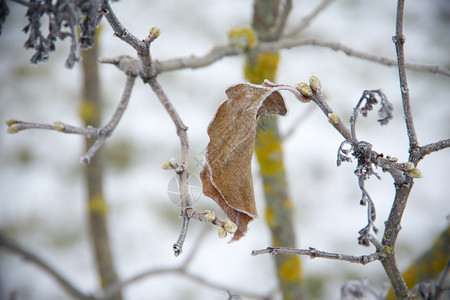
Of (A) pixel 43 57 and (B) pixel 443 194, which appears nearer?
(A) pixel 43 57

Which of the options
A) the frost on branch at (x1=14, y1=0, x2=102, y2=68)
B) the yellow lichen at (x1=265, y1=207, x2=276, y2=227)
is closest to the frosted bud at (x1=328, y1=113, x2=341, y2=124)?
the frost on branch at (x1=14, y1=0, x2=102, y2=68)

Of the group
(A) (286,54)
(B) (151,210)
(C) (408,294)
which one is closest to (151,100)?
(B) (151,210)

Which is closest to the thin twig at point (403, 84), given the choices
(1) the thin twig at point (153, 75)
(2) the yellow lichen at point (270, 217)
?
(1) the thin twig at point (153, 75)

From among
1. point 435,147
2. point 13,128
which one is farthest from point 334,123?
point 13,128

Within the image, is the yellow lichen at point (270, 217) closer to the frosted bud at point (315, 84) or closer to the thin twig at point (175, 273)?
the thin twig at point (175, 273)

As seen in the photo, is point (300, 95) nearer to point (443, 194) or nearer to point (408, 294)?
point (408, 294)

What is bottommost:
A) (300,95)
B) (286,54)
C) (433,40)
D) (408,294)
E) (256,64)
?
(408,294)
